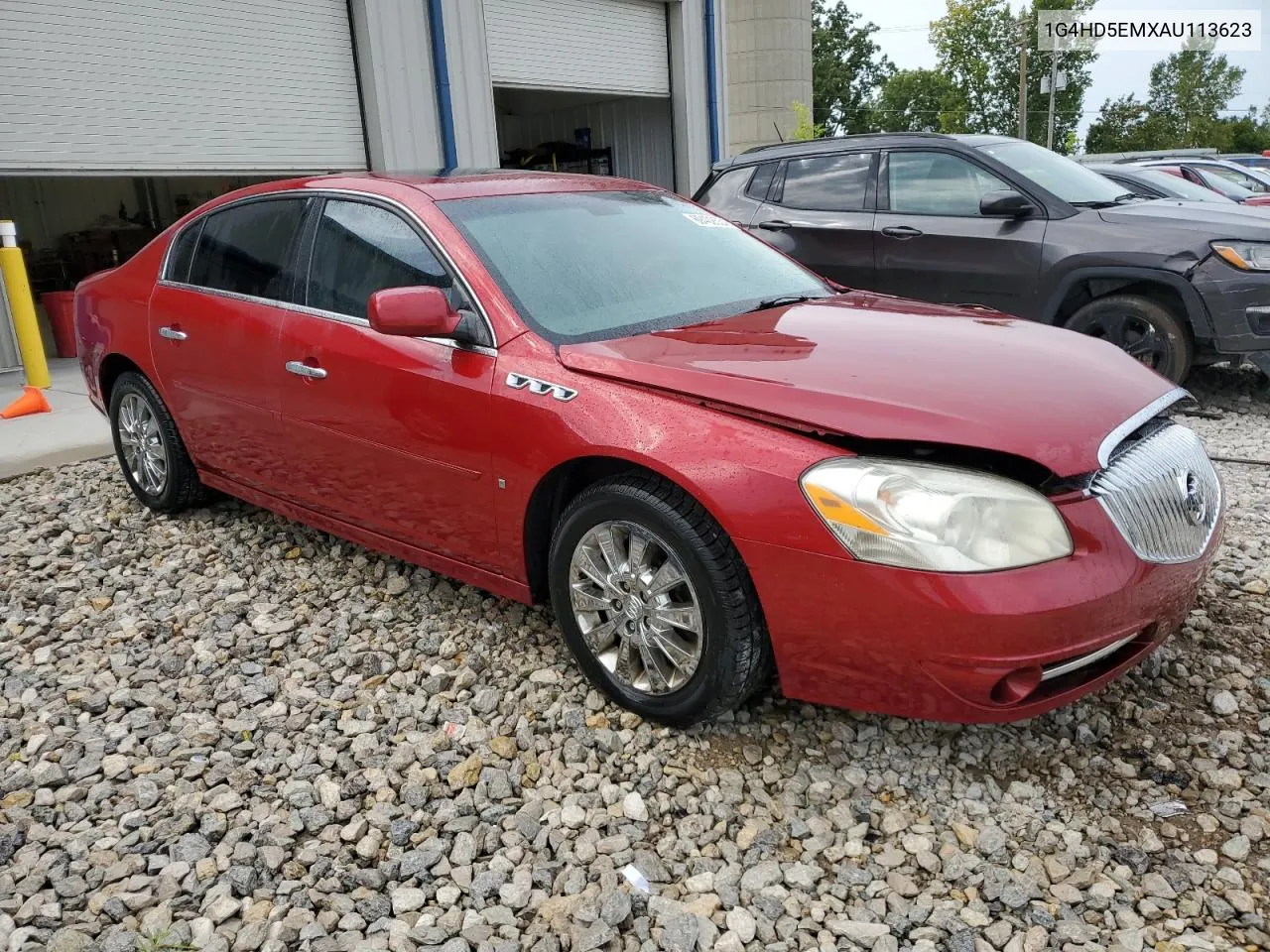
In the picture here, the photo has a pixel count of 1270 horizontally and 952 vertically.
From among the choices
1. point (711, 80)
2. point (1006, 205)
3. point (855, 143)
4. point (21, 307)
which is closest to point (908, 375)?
point (1006, 205)

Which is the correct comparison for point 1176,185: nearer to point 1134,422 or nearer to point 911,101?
point 1134,422

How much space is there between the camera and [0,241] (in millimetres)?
8680

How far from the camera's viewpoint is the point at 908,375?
2.66 m

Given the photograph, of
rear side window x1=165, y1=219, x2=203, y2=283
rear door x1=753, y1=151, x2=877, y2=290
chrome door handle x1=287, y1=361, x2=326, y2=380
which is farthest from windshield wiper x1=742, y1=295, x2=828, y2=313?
rear door x1=753, y1=151, x2=877, y2=290

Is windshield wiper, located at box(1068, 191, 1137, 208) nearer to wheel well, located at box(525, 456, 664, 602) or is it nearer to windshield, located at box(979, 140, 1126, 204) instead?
windshield, located at box(979, 140, 1126, 204)

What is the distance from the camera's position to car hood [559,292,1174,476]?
2428mm

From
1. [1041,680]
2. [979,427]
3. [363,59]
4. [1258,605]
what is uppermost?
[363,59]

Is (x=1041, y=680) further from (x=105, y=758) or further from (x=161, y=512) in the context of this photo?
(x=161, y=512)

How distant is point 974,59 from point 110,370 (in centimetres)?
5474

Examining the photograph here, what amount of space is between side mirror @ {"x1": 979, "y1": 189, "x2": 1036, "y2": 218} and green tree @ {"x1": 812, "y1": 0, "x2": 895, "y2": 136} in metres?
64.7

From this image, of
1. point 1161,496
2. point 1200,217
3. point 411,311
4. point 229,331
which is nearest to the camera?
point 1161,496

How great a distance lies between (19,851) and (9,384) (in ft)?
22.9

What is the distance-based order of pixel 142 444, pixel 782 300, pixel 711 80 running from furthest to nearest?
pixel 711 80
pixel 142 444
pixel 782 300

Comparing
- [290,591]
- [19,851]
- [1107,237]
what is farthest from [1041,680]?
[1107,237]
